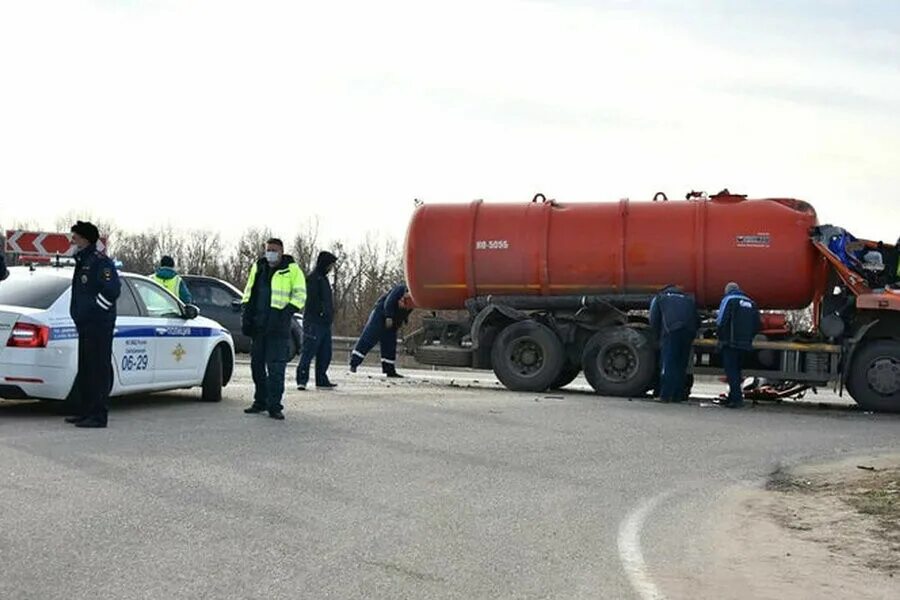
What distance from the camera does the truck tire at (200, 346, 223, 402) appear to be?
1446 centimetres

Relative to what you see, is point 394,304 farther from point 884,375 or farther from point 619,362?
point 884,375

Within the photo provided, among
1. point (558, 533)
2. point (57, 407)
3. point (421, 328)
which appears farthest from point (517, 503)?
point (421, 328)

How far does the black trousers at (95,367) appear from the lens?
11.5 metres

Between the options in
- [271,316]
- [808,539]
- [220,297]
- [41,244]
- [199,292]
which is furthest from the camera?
[220,297]

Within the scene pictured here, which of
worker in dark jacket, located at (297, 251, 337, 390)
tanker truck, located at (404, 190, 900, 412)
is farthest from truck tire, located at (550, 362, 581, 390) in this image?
worker in dark jacket, located at (297, 251, 337, 390)

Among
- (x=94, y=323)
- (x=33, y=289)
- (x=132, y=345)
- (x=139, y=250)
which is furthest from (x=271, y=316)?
(x=139, y=250)

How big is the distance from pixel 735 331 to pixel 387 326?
6.73 m

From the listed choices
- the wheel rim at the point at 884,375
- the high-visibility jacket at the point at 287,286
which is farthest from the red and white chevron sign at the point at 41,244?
the wheel rim at the point at 884,375

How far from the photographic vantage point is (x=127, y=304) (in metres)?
13.3

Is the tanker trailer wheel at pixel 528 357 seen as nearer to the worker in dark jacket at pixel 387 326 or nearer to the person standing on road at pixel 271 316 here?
the worker in dark jacket at pixel 387 326

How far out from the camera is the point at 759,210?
18328 millimetres

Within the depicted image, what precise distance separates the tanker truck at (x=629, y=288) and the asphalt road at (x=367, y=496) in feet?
9.32

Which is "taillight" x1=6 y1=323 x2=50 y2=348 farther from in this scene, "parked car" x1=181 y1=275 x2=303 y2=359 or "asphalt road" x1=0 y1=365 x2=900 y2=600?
"parked car" x1=181 y1=275 x2=303 y2=359

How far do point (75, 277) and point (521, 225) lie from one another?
893cm
